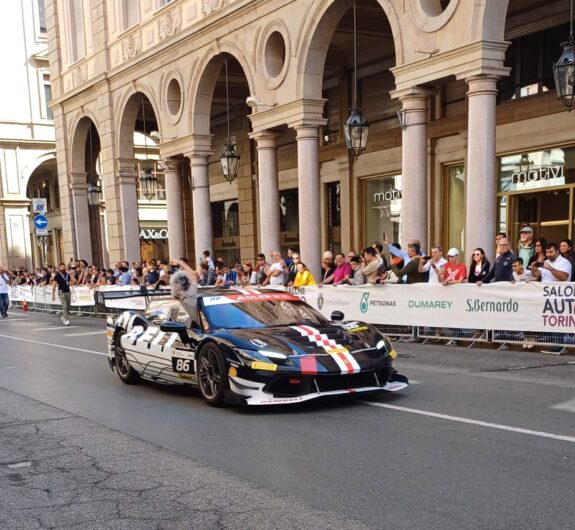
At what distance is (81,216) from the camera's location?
31.2 metres

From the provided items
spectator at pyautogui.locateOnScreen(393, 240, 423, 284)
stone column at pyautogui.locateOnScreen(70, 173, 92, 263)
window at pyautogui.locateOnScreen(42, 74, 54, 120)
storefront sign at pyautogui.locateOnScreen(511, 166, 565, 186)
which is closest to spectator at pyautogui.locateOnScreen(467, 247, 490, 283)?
spectator at pyautogui.locateOnScreen(393, 240, 423, 284)

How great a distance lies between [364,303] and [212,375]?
6055 millimetres

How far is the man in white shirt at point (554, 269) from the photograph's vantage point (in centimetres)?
1042

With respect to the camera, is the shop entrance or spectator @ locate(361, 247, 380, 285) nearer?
spectator @ locate(361, 247, 380, 285)

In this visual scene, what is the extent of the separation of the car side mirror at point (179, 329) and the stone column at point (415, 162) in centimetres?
779

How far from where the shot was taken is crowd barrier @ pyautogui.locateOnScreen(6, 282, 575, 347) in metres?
10.2

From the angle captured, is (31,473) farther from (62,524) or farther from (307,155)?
(307,155)

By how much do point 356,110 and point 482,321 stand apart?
6.27m

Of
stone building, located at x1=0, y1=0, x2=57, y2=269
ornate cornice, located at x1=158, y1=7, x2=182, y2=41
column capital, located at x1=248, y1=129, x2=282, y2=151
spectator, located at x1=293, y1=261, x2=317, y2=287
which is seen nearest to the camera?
spectator, located at x1=293, y1=261, x2=317, y2=287

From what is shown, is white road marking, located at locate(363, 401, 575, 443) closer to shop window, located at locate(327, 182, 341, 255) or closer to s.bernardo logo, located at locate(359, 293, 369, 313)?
s.bernardo logo, located at locate(359, 293, 369, 313)

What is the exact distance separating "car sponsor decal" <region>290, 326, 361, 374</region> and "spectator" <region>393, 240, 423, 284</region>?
16.9 ft

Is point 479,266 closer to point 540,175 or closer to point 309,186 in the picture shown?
point 540,175

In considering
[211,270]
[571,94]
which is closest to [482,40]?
[571,94]

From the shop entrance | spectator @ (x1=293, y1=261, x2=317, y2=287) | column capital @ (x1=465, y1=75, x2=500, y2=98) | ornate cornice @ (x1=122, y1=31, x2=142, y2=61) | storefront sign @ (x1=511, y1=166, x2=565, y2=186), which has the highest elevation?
ornate cornice @ (x1=122, y1=31, x2=142, y2=61)
